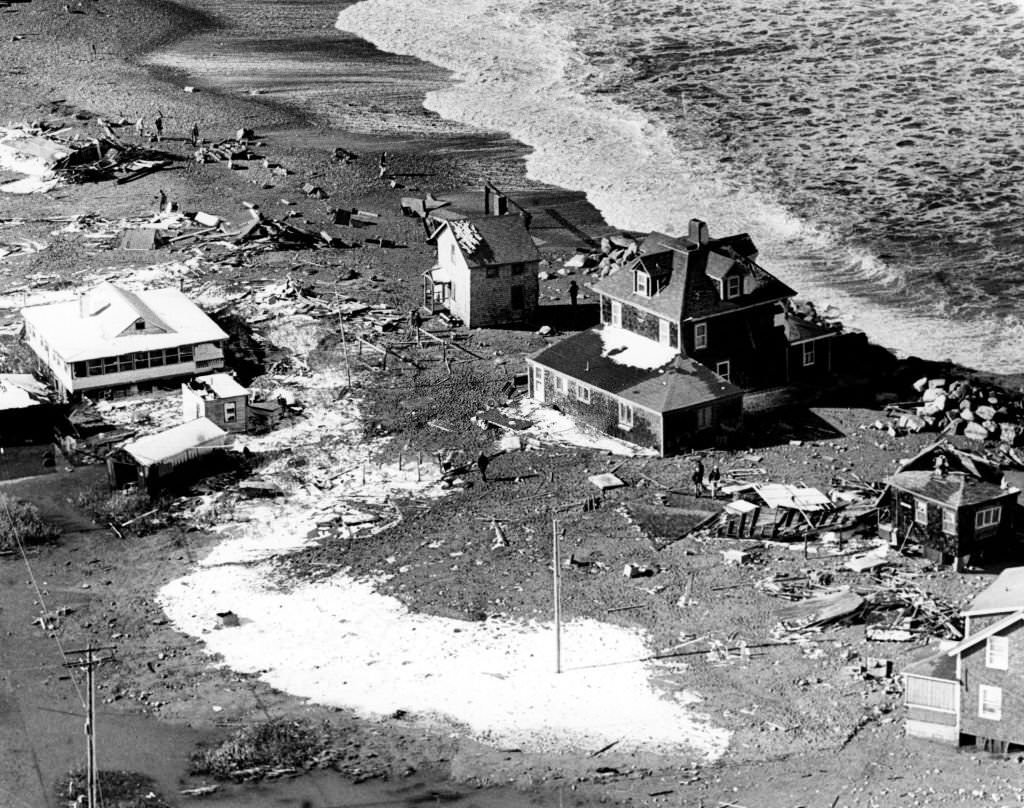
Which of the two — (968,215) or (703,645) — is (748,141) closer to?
(968,215)

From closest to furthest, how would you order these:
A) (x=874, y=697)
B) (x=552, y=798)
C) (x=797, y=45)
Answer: (x=552, y=798), (x=874, y=697), (x=797, y=45)

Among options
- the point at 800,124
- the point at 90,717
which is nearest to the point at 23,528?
the point at 90,717

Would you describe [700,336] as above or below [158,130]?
below

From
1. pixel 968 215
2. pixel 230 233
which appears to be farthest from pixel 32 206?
pixel 968 215

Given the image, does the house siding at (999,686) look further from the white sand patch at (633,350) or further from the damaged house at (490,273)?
the damaged house at (490,273)

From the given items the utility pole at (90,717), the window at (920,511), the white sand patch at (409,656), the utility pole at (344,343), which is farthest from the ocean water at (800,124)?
the utility pole at (90,717)

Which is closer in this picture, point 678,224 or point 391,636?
point 391,636

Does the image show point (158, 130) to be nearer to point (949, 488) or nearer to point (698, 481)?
point (698, 481)
